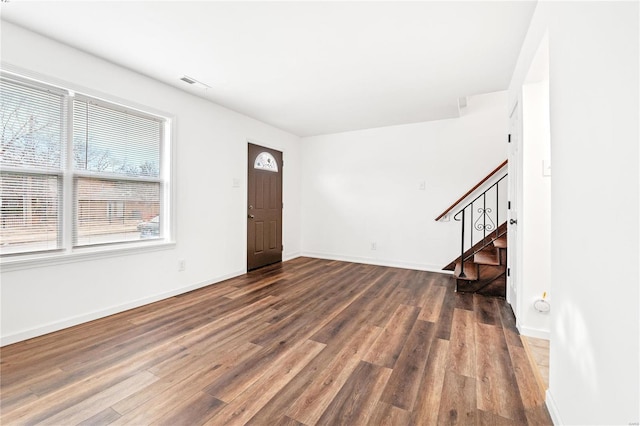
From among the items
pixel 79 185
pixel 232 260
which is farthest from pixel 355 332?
pixel 79 185

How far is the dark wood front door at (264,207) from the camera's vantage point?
4.58 m

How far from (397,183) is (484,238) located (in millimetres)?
1628

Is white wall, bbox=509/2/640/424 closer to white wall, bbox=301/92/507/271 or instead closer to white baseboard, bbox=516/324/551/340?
white baseboard, bbox=516/324/551/340

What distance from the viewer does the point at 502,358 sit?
6.60 feet

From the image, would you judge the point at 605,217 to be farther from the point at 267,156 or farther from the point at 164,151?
the point at 267,156

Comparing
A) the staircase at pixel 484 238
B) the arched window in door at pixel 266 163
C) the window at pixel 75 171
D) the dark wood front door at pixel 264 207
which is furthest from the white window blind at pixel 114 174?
the staircase at pixel 484 238

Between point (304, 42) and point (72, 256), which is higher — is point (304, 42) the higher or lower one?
the higher one

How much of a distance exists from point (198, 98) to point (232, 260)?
2.29 metres

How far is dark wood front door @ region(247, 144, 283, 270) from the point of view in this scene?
15.0 ft

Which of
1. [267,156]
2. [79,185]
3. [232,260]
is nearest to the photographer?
[79,185]

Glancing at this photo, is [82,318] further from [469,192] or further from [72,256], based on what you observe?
[469,192]

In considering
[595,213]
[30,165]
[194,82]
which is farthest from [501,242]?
[30,165]

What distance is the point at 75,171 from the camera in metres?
2.55

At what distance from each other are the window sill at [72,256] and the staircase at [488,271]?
3.71 metres
